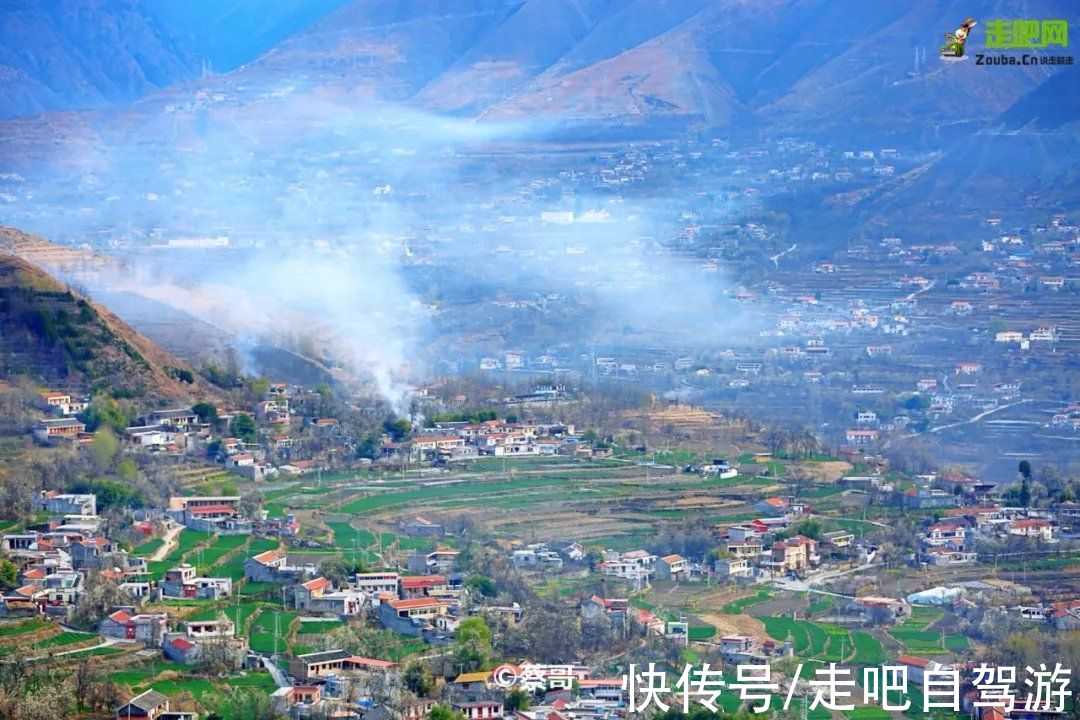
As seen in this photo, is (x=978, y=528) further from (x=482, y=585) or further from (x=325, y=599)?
(x=325, y=599)

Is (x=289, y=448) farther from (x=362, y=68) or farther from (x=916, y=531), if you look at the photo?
(x=362, y=68)

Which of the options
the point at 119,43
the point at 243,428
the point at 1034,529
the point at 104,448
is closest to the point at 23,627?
the point at 104,448

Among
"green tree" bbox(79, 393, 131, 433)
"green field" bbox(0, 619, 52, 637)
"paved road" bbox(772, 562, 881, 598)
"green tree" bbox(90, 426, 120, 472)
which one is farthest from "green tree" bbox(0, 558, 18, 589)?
"paved road" bbox(772, 562, 881, 598)

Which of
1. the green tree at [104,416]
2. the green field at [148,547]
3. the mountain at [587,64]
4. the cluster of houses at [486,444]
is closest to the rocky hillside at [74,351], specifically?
the green tree at [104,416]

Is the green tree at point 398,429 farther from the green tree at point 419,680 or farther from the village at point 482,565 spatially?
the green tree at point 419,680

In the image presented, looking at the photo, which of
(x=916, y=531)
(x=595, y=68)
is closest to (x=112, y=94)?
(x=595, y=68)

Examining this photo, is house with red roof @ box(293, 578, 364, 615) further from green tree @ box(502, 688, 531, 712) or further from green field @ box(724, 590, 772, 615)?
green tree @ box(502, 688, 531, 712)
